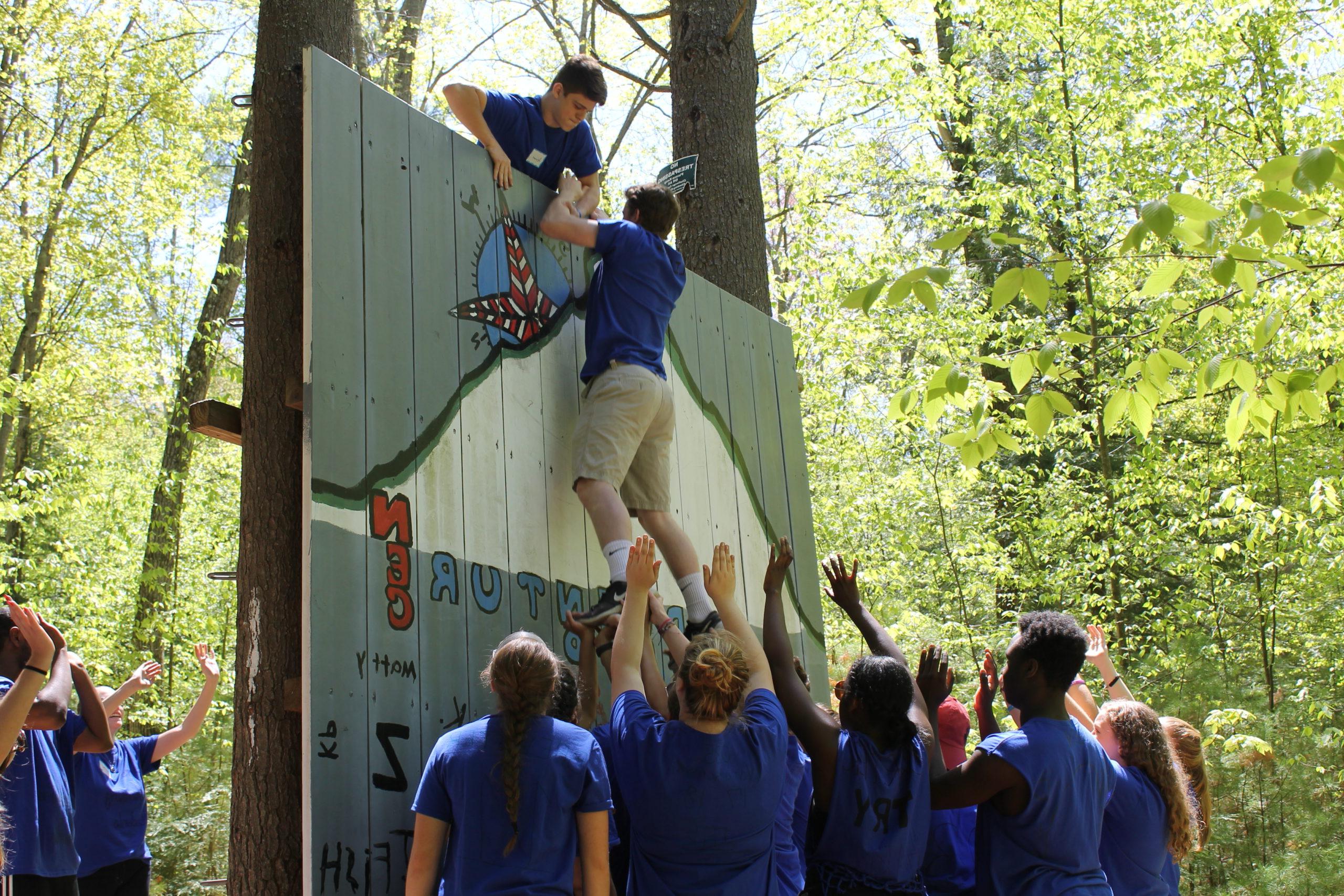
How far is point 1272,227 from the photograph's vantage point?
236 centimetres

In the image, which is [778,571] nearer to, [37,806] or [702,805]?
[702,805]

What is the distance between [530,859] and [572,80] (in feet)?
8.38

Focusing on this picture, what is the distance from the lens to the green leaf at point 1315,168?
2.17 metres

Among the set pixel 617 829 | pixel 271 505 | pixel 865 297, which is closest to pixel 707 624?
pixel 617 829

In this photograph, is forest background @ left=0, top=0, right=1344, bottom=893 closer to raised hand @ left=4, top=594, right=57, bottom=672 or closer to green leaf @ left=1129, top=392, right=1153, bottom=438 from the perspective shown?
green leaf @ left=1129, top=392, right=1153, bottom=438

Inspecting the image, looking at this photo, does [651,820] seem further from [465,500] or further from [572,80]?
[572,80]

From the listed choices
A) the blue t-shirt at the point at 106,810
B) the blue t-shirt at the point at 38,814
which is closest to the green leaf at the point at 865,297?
the blue t-shirt at the point at 38,814

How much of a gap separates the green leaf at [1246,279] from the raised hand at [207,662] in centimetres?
386

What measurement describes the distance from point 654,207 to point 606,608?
1528mm

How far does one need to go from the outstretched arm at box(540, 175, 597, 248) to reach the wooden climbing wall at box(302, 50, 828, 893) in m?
0.09

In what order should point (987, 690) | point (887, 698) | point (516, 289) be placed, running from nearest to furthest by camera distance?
point (887, 698) < point (987, 690) < point (516, 289)

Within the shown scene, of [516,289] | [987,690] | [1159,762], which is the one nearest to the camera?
[1159,762]

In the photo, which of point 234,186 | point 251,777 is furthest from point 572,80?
point 234,186

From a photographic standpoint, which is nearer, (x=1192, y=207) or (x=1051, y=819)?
(x=1192, y=207)
